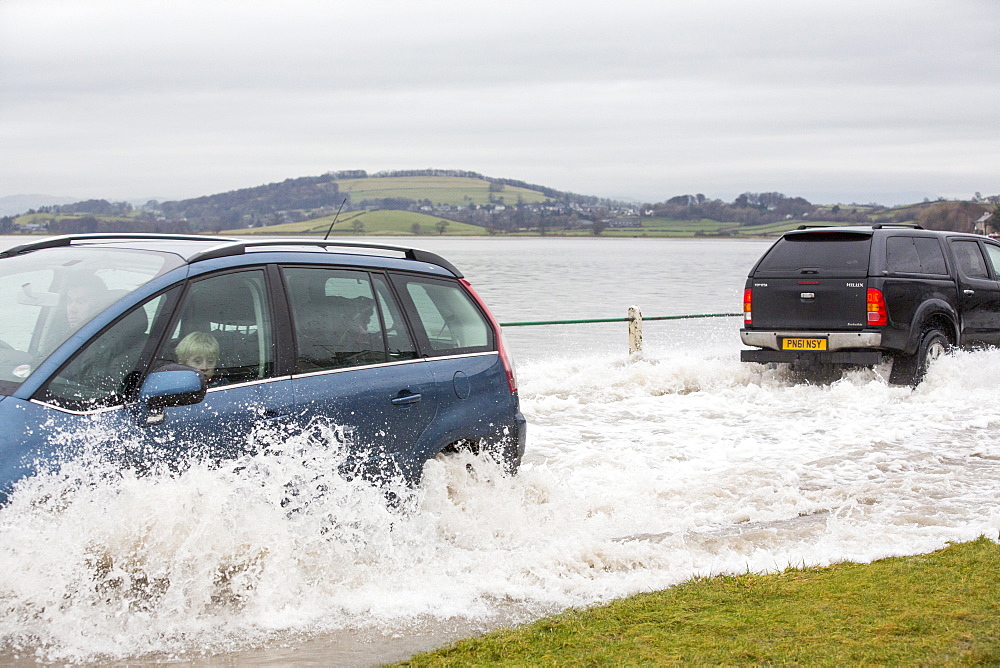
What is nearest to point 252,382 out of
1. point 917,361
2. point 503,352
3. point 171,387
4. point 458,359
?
point 171,387

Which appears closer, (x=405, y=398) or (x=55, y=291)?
(x=55, y=291)

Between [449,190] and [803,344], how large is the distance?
9211 cm

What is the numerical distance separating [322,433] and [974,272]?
11.5 metres

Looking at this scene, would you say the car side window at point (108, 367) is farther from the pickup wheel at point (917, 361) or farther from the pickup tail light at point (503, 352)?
the pickup wheel at point (917, 361)

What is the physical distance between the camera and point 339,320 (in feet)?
18.7

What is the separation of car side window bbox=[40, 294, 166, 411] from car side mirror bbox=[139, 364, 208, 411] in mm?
130

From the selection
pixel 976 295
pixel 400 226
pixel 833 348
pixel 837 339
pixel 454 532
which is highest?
pixel 400 226

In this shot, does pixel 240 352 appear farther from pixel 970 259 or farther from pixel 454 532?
pixel 970 259

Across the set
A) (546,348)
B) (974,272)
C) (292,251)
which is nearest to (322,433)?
(292,251)

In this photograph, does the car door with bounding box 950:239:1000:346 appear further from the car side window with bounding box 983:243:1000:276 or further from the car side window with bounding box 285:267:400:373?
the car side window with bounding box 285:267:400:373

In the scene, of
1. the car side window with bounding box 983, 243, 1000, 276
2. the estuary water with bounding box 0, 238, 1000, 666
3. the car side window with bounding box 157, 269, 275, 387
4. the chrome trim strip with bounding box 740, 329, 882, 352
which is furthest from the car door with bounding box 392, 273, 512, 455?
the car side window with bounding box 983, 243, 1000, 276

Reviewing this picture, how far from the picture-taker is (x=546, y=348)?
22.8 metres

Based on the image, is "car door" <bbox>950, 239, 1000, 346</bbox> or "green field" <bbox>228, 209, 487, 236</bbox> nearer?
"car door" <bbox>950, 239, 1000, 346</bbox>

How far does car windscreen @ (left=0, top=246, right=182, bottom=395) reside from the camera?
4773 mm
